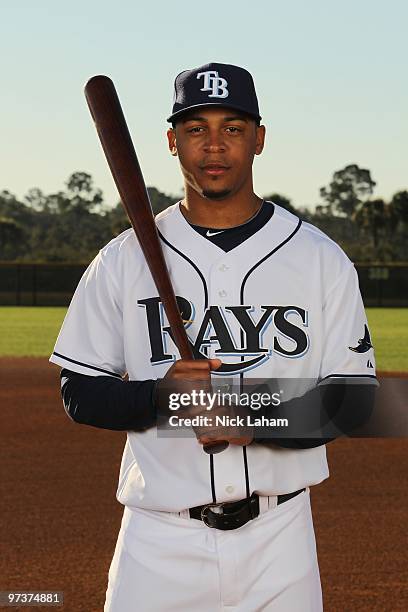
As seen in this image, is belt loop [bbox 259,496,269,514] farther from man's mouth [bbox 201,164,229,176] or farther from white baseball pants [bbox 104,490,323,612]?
man's mouth [bbox 201,164,229,176]

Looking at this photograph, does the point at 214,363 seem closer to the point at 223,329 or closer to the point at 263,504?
the point at 223,329

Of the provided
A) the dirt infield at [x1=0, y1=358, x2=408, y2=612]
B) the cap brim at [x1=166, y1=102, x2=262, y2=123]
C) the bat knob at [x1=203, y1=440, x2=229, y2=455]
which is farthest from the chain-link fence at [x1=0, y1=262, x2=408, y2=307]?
the bat knob at [x1=203, y1=440, x2=229, y2=455]

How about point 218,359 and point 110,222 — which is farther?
point 110,222

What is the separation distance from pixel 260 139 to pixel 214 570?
94 centimetres

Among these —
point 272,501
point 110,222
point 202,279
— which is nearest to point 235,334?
point 202,279

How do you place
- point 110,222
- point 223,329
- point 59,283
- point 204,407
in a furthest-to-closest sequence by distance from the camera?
point 110,222
point 59,283
point 223,329
point 204,407

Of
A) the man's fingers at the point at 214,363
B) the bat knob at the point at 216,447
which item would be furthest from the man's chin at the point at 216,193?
the bat knob at the point at 216,447

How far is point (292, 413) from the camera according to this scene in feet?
7.20

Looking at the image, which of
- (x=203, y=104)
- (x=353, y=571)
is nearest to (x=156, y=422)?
(x=203, y=104)

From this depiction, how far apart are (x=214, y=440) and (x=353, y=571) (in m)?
3.23

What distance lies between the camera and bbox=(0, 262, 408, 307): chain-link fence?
3694cm

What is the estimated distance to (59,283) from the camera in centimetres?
3794

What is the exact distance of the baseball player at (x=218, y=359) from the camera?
227 centimetres

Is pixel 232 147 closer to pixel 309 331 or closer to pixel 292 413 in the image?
pixel 309 331
